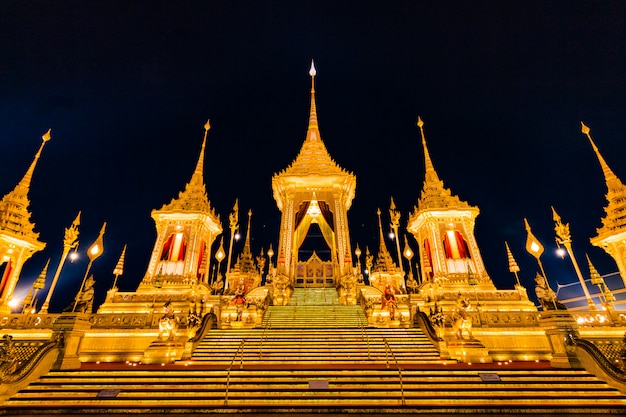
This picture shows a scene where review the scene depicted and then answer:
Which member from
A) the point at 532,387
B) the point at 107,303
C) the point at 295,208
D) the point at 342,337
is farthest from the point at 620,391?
the point at 107,303

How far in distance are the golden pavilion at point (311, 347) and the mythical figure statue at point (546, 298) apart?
0.15 ft

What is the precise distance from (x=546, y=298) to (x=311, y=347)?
8102 millimetres

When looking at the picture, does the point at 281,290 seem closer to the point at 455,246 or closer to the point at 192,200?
the point at 192,200

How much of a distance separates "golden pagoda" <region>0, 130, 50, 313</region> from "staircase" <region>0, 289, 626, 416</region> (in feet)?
60.0

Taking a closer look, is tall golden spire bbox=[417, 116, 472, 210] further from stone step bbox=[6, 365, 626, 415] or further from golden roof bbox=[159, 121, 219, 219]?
golden roof bbox=[159, 121, 219, 219]

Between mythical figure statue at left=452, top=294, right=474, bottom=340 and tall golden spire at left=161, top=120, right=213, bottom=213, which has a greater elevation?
tall golden spire at left=161, top=120, right=213, bottom=213

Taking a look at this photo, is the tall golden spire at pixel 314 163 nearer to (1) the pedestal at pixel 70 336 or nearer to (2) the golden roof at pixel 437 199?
(2) the golden roof at pixel 437 199

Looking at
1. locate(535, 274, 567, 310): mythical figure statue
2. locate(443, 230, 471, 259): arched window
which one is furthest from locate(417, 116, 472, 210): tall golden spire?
locate(535, 274, 567, 310): mythical figure statue

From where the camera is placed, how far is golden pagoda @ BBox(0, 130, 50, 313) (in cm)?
1989

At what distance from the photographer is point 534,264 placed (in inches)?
1932

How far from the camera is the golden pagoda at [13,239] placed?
1989cm

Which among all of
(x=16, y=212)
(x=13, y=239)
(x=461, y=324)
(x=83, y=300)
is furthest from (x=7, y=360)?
(x=16, y=212)

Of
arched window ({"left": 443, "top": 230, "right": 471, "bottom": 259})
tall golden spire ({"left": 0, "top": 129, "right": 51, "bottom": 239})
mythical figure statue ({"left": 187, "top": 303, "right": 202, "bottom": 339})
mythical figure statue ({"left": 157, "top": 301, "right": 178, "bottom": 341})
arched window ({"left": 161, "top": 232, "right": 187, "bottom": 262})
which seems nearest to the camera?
mythical figure statue ({"left": 157, "top": 301, "right": 178, "bottom": 341})

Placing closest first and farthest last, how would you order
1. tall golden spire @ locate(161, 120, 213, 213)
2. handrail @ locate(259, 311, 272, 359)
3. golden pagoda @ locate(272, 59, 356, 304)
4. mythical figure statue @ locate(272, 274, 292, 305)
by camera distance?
handrail @ locate(259, 311, 272, 359) < mythical figure statue @ locate(272, 274, 292, 305) < golden pagoda @ locate(272, 59, 356, 304) < tall golden spire @ locate(161, 120, 213, 213)
